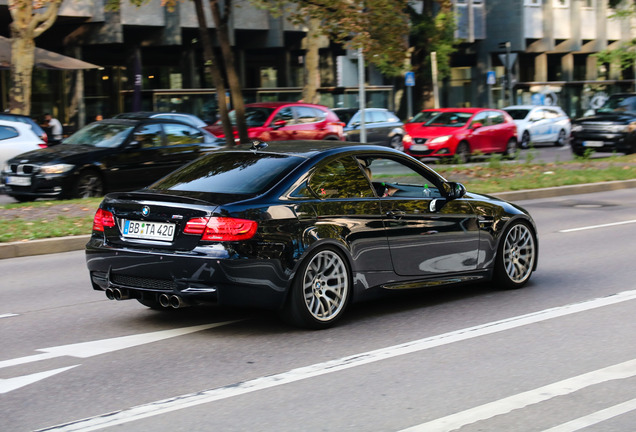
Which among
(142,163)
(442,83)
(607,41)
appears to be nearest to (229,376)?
(142,163)

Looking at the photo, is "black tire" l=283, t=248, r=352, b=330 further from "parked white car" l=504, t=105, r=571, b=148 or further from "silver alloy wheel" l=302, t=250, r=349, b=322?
"parked white car" l=504, t=105, r=571, b=148

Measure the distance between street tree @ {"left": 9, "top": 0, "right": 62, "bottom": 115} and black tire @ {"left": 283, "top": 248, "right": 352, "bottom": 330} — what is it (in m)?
18.8

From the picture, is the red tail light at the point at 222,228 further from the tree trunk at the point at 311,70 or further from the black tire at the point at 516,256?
the tree trunk at the point at 311,70

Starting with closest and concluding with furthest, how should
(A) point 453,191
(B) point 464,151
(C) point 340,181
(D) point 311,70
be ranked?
(C) point 340,181 < (A) point 453,191 < (B) point 464,151 < (D) point 311,70

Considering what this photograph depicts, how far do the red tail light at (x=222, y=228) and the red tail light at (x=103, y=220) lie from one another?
80cm

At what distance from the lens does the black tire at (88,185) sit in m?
16.4

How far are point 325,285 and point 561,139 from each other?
108 ft

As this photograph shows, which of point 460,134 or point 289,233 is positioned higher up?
point 460,134

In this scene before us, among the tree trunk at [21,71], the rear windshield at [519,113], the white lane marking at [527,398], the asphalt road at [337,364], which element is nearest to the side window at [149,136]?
the asphalt road at [337,364]

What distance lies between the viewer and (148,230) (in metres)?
6.81

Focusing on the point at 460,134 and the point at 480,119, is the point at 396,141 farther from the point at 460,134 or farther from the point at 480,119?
the point at 460,134

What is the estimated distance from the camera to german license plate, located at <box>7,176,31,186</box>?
53.7 feet

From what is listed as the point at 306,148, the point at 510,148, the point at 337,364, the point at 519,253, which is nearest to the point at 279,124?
the point at 510,148

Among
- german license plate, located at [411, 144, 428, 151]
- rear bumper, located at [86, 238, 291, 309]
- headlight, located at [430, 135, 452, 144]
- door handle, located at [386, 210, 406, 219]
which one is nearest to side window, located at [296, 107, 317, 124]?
german license plate, located at [411, 144, 428, 151]
